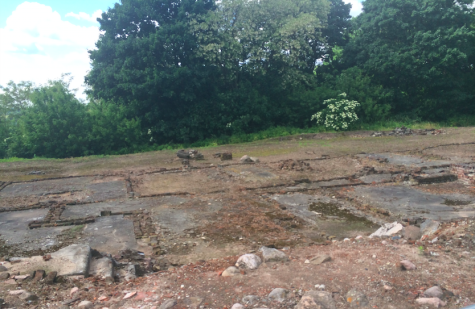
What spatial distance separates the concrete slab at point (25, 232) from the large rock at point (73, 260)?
4.04ft

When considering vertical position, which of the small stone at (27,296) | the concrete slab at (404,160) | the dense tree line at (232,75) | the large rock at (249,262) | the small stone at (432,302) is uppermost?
the dense tree line at (232,75)

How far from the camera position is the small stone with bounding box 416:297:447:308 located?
2850 millimetres

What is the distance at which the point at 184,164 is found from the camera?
11203 millimetres

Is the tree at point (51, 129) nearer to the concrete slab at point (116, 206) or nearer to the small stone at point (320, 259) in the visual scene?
the concrete slab at point (116, 206)

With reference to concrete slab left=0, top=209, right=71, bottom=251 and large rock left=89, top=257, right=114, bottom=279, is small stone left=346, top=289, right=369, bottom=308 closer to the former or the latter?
large rock left=89, top=257, right=114, bottom=279

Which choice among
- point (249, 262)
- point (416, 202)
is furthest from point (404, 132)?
point (249, 262)

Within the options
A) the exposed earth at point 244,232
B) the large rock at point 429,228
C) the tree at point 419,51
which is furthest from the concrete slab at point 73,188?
the tree at point 419,51

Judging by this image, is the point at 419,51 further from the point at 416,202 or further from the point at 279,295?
the point at 279,295

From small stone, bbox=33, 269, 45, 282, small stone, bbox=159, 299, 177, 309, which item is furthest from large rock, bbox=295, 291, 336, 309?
small stone, bbox=33, 269, 45, 282

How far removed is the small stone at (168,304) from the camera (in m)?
3.03

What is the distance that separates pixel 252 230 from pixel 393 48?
59.7 ft

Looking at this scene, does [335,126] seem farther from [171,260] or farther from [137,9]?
[171,260]

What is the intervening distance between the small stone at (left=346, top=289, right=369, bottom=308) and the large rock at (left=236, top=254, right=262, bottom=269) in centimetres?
99

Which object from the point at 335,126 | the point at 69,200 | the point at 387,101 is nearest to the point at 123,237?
the point at 69,200
